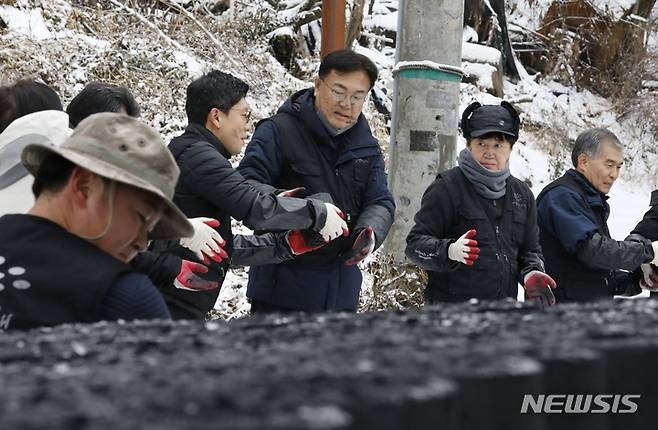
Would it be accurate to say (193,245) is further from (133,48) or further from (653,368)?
(133,48)

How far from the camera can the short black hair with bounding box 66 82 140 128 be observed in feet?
11.8

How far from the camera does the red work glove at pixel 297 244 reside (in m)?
3.51

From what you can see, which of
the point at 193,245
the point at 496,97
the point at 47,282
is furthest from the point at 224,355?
the point at 496,97

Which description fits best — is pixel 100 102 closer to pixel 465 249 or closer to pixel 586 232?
pixel 465 249

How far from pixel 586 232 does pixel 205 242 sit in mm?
1873

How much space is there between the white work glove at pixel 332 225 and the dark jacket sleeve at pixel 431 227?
18.9 inches

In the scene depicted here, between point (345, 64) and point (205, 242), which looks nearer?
point (205, 242)

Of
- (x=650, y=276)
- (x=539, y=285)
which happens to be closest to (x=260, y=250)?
(x=539, y=285)

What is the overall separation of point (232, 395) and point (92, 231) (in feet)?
3.42

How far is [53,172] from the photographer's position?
1845 millimetres

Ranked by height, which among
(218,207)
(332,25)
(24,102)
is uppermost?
(332,25)

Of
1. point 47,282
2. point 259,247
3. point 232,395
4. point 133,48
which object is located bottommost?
point 259,247

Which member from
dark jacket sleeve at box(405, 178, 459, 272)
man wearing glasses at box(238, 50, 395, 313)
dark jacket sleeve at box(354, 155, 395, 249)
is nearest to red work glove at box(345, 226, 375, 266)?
man wearing glasses at box(238, 50, 395, 313)

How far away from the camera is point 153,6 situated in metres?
9.04
